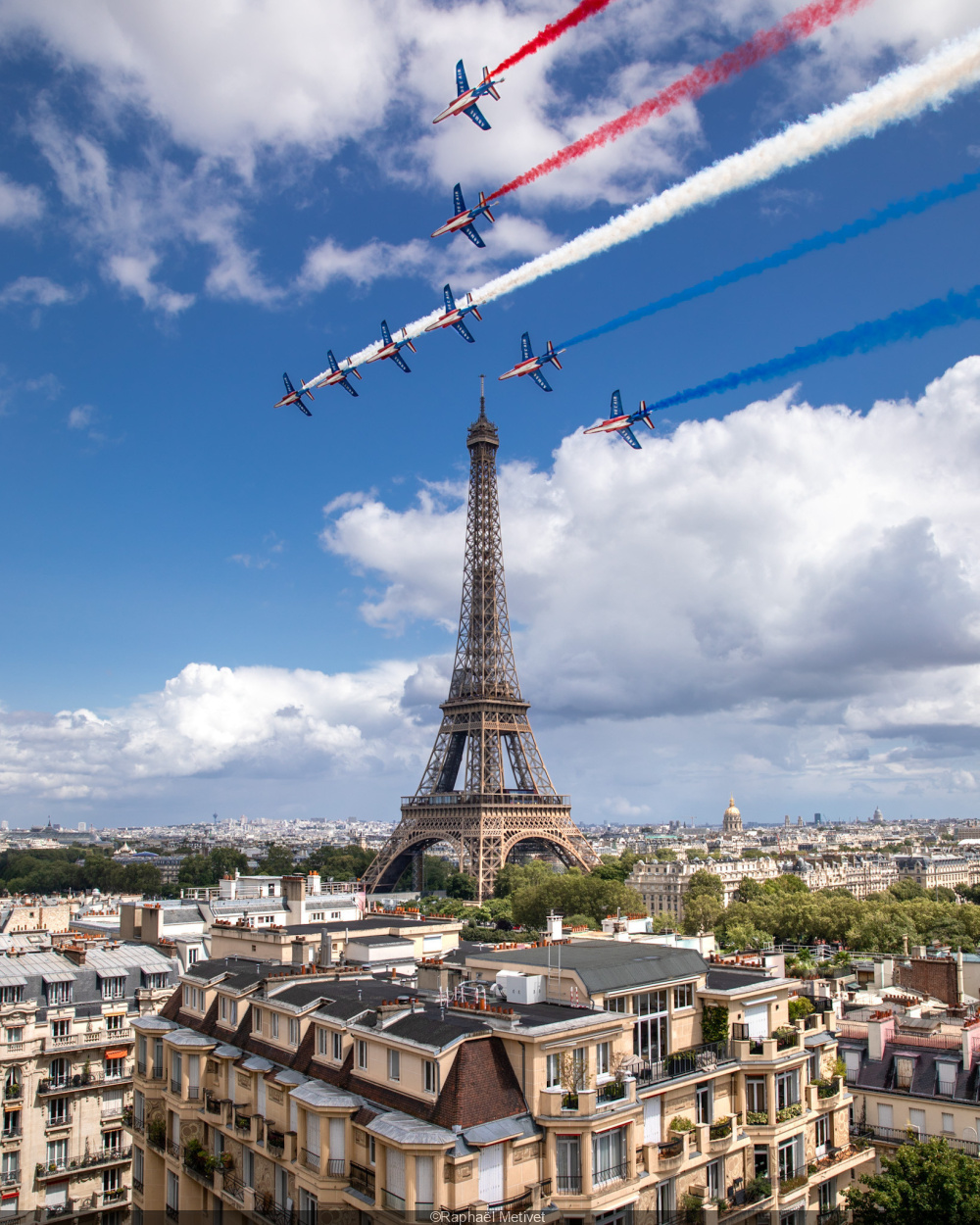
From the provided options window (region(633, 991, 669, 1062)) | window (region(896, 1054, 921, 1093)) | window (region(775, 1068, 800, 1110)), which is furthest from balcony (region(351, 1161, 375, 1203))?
window (region(896, 1054, 921, 1093))

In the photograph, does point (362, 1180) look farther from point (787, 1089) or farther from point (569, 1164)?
point (787, 1089)

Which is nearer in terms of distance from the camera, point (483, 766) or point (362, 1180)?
point (362, 1180)

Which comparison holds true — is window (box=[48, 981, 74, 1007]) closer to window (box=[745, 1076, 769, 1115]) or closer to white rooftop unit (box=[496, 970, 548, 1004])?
white rooftop unit (box=[496, 970, 548, 1004])

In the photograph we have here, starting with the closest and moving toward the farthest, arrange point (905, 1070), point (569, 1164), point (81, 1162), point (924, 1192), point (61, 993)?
point (569, 1164) < point (924, 1192) < point (905, 1070) < point (81, 1162) < point (61, 993)

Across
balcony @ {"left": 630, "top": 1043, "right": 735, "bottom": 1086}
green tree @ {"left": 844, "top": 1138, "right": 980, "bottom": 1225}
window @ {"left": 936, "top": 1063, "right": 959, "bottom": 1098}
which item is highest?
balcony @ {"left": 630, "top": 1043, "right": 735, "bottom": 1086}

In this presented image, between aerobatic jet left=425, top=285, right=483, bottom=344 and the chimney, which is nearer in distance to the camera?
the chimney

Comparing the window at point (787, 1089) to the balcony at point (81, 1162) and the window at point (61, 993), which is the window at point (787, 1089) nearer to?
the balcony at point (81, 1162)

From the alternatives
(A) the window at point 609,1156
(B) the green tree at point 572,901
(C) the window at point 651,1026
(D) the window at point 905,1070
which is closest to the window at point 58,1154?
(C) the window at point 651,1026

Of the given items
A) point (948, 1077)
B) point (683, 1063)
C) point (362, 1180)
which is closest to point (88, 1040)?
point (362, 1180)
